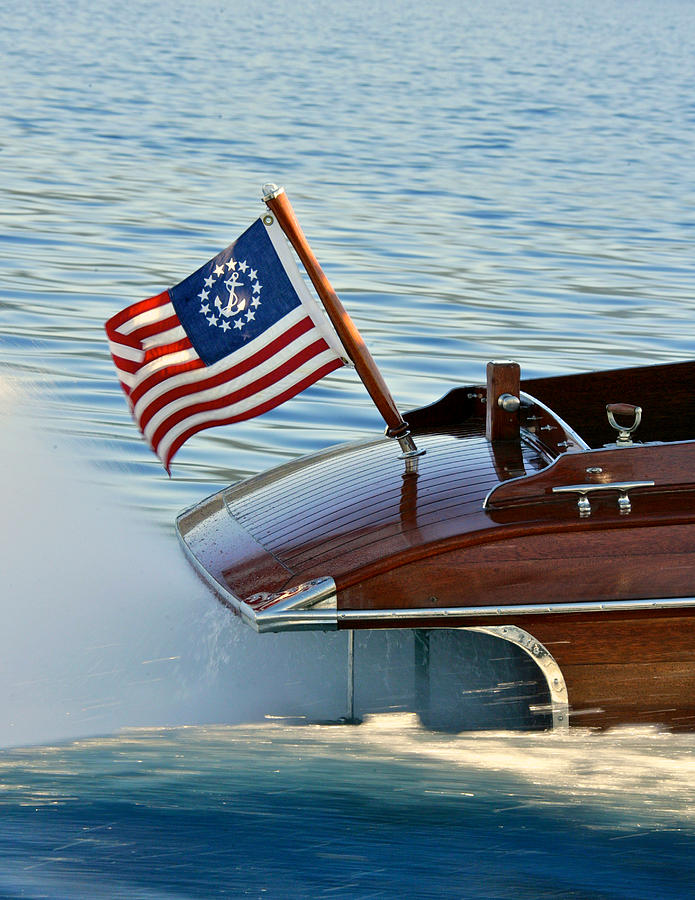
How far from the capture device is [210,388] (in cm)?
455

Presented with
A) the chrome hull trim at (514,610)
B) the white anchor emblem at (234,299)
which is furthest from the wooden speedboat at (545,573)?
the white anchor emblem at (234,299)

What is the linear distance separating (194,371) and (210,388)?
0.08 metres

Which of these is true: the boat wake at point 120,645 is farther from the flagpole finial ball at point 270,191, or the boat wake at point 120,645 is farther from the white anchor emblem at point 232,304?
the flagpole finial ball at point 270,191

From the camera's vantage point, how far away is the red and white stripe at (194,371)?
4.49 meters

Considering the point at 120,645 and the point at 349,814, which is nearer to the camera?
the point at 349,814

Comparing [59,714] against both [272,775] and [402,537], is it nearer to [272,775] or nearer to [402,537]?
[272,775]

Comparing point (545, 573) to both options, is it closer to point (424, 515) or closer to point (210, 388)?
point (424, 515)

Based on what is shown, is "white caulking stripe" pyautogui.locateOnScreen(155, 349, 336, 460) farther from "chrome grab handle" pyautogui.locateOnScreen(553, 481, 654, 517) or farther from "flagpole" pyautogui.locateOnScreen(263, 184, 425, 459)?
"chrome grab handle" pyautogui.locateOnScreen(553, 481, 654, 517)

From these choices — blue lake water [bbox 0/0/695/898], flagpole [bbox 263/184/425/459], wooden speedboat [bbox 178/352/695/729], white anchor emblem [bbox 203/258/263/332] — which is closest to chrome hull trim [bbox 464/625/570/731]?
wooden speedboat [bbox 178/352/695/729]

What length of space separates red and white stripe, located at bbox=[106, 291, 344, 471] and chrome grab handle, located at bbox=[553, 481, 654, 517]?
0.90m

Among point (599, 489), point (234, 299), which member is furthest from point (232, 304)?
A: point (599, 489)

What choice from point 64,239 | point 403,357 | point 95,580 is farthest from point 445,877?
point 64,239

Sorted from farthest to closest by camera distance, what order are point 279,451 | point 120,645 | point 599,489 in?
point 279,451 → point 120,645 → point 599,489

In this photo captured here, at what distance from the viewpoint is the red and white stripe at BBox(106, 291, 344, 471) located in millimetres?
4488
